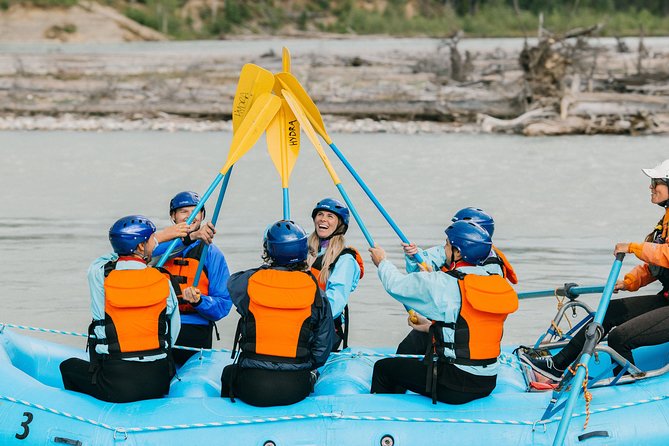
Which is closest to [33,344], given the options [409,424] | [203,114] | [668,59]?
[409,424]

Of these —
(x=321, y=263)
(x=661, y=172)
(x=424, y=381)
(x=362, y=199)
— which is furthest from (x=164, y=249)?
(x=362, y=199)

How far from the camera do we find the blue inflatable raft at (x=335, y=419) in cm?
444

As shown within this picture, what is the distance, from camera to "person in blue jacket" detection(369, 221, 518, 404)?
14.1 feet

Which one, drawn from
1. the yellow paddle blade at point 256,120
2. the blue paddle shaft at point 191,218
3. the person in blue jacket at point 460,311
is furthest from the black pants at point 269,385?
the yellow paddle blade at point 256,120

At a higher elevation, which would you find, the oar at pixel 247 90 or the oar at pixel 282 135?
the oar at pixel 247 90

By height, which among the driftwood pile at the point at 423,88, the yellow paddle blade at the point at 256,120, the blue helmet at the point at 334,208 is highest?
the yellow paddle blade at the point at 256,120

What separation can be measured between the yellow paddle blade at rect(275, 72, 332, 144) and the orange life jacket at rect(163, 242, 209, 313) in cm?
92

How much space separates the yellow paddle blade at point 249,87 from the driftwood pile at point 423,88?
46.5 ft

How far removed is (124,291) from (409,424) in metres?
1.31

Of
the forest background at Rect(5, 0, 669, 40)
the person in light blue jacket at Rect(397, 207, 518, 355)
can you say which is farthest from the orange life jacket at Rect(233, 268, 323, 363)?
the forest background at Rect(5, 0, 669, 40)

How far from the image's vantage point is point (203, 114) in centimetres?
2188

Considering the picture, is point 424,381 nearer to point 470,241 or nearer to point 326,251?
point 470,241

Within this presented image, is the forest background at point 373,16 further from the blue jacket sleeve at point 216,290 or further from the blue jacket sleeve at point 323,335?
the blue jacket sleeve at point 323,335

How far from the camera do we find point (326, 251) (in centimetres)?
523
